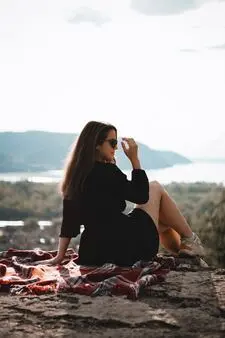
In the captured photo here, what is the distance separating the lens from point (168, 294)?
4035mm

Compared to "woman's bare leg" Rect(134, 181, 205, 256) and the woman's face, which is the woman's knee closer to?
"woman's bare leg" Rect(134, 181, 205, 256)

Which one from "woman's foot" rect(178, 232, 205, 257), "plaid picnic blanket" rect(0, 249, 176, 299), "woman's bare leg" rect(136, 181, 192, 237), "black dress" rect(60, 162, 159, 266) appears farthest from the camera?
"woman's foot" rect(178, 232, 205, 257)

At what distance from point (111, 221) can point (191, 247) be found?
1.04 m

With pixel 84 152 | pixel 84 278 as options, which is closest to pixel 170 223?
pixel 84 152

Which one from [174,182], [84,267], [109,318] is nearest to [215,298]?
[109,318]

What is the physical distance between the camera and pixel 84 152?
→ 190 inches

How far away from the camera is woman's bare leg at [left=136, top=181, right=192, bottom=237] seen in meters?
5.26

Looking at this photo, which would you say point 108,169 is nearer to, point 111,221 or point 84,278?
point 111,221

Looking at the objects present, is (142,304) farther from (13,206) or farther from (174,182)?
(13,206)

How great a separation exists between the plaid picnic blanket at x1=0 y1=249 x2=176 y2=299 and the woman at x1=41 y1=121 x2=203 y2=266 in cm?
16

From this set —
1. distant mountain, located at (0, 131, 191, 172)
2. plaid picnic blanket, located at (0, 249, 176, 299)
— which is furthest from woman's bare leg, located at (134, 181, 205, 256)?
distant mountain, located at (0, 131, 191, 172)

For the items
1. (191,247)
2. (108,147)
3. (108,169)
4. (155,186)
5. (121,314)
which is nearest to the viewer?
(121,314)

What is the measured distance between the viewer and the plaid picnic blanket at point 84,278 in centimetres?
405

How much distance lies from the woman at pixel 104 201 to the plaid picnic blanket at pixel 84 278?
159 mm
